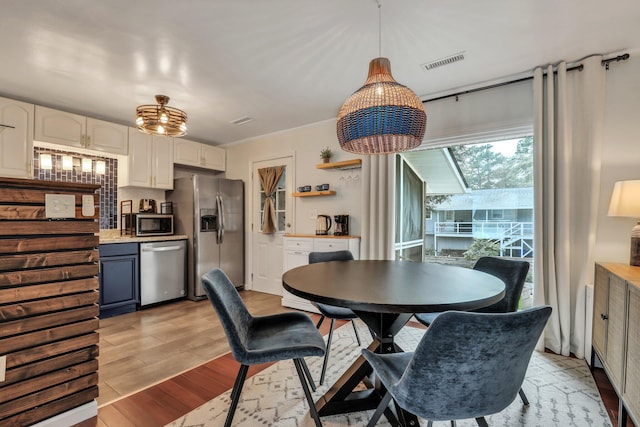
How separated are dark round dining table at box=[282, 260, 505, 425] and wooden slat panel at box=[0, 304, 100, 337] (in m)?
1.14

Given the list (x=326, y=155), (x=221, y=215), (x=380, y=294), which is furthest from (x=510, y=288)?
(x=221, y=215)

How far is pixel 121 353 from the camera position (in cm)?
257

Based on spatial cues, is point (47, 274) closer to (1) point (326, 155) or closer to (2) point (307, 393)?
(2) point (307, 393)

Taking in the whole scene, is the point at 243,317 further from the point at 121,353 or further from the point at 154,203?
the point at 154,203

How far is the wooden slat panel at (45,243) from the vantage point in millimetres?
1494

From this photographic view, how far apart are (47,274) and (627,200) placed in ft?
11.8

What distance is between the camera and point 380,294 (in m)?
1.36

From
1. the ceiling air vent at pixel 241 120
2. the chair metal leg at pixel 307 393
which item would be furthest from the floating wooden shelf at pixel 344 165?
the chair metal leg at pixel 307 393

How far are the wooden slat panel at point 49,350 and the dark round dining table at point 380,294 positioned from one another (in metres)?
1.17

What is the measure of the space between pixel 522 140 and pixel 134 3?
3453mm

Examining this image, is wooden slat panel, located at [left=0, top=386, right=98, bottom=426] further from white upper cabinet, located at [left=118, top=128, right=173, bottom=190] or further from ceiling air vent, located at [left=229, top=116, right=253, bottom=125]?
ceiling air vent, located at [left=229, top=116, right=253, bottom=125]

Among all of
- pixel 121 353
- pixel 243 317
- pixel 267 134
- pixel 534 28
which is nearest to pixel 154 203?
pixel 267 134

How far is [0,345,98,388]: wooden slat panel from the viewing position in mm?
1482

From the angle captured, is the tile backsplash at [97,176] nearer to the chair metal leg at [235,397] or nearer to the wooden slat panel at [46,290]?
the wooden slat panel at [46,290]
